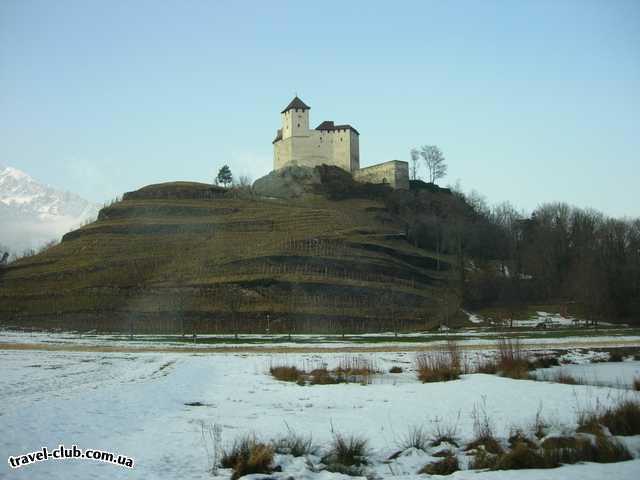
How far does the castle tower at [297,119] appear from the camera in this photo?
125562mm

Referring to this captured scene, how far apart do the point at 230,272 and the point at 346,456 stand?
66.5 meters

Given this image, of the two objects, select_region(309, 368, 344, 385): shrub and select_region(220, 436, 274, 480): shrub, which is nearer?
select_region(220, 436, 274, 480): shrub

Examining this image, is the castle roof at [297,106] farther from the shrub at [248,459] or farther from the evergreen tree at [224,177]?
the shrub at [248,459]

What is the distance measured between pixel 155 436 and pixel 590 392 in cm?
1223

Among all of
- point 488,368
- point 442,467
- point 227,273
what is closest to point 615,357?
point 488,368

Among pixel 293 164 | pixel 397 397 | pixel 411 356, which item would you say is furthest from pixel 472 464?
pixel 293 164

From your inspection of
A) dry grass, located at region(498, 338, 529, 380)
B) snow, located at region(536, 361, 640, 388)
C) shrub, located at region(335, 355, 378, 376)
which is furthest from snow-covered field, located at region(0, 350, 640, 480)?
dry grass, located at region(498, 338, 529, 380)

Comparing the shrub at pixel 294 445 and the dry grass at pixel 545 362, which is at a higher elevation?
the dry grass at pixel 545 362

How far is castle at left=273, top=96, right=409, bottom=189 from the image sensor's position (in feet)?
410

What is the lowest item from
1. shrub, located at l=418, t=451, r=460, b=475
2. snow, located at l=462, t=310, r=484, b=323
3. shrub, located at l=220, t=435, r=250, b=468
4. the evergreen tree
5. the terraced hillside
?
shrub, located at l=418, t=451, r=460, b=475

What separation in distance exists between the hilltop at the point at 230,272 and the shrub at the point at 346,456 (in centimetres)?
4336

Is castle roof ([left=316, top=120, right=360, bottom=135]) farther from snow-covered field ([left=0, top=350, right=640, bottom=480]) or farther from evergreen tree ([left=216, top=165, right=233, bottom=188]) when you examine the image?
snow-covered field ([left=0, top=350, right=640, bottom=480])

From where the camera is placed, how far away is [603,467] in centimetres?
1050

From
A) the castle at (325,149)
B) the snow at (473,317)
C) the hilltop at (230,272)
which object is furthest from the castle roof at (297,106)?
the snow at (473,317)
